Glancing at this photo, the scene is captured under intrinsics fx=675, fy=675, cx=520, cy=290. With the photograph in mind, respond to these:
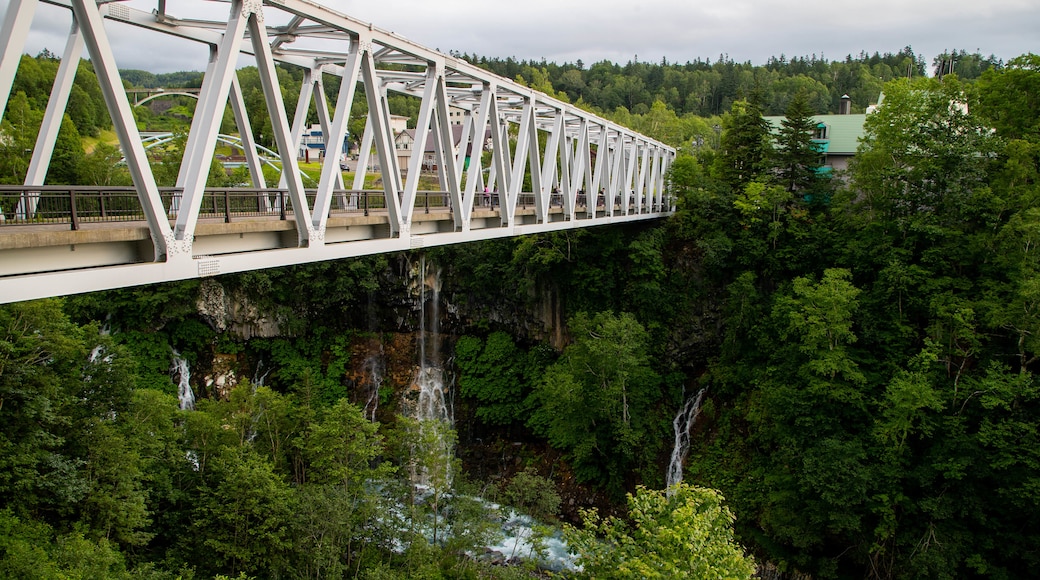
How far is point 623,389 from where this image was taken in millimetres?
29516

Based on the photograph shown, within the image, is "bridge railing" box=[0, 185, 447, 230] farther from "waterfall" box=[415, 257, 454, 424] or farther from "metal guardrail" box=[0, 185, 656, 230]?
"waterfall" box=[415, 257, 454, 424]

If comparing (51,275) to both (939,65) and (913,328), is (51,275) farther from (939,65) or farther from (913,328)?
(939,65)

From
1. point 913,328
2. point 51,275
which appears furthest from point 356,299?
point 51,275

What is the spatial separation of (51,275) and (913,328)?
26923mm

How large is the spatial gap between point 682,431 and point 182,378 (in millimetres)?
26787

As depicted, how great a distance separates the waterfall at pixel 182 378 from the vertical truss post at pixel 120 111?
30.0m

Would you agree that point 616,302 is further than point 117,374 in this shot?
Yes

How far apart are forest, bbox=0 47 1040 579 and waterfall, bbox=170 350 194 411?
7.8 inches

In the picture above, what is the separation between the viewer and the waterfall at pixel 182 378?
36644 mm

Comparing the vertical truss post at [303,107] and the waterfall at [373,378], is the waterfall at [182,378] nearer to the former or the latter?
the waterfall at [373,378]

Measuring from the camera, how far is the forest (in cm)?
1970

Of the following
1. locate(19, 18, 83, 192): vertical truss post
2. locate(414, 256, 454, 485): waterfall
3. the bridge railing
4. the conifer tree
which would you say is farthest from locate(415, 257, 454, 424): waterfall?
locate(19, 18, 83, 192): vertical truss post

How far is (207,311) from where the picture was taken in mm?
37594

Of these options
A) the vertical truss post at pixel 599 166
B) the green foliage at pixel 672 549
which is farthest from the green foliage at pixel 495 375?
the green foliage at pixel 672 549
